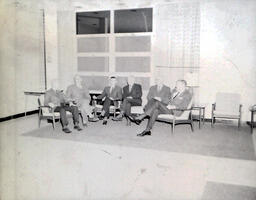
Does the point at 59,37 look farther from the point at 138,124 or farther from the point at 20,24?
the point at 138,124

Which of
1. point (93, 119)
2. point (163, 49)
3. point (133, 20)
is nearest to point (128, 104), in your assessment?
point (93, 119)

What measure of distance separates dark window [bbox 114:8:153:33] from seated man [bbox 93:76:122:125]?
389 mm

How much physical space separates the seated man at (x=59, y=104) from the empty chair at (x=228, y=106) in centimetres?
104

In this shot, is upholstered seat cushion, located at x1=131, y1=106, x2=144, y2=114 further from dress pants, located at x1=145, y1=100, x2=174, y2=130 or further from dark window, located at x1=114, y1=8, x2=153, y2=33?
dark window, located at x1=114, y1=8, x2=153, y2=33

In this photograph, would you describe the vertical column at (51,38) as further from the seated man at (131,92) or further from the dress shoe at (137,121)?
the dress shoe at (137,121)

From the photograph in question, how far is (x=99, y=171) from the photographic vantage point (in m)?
1.97

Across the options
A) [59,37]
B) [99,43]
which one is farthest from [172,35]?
[59,37]

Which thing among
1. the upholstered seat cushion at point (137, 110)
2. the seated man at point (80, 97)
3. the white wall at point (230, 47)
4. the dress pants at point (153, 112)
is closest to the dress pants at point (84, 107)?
the seated man at point (80, 97)

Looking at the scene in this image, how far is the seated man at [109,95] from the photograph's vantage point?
1.93 metres

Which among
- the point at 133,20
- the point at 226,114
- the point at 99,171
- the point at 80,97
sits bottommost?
the point at 99,171

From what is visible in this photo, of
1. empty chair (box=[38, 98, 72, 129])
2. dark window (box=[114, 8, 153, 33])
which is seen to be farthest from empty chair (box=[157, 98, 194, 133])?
empty chair (box=[38, 98, 72, 129])

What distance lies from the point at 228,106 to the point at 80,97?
109 cm

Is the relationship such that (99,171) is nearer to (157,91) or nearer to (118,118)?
(118,118)

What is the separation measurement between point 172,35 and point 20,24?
1215mm
